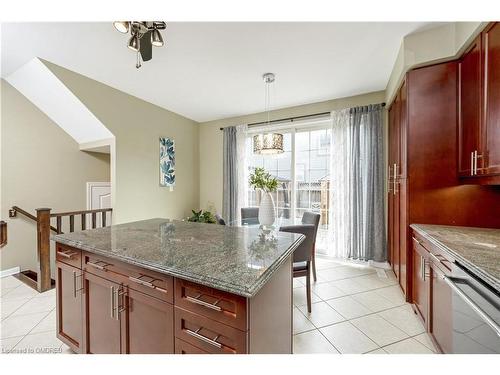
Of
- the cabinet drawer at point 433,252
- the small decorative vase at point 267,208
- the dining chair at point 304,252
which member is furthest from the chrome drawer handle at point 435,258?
the small decorative vase at point 267,208

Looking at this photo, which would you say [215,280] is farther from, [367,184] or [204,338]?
[367,184]

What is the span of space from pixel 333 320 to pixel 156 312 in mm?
1703

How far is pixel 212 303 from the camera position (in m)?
0.98

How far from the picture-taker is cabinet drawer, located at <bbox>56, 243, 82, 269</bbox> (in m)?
1.54

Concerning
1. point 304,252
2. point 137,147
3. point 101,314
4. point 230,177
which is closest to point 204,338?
point 101,314

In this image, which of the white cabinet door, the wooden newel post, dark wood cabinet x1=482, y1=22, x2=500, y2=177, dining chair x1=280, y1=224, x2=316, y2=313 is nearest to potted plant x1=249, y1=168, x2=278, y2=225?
dining chair x1=280, y1=224, x2=316, y2=313

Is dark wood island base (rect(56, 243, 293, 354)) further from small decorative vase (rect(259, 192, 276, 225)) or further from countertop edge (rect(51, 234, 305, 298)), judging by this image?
small decorative vase (rect(259, 192, 276, 225))

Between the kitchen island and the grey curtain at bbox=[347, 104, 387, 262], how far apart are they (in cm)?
220

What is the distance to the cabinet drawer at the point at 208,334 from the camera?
3.03 feet

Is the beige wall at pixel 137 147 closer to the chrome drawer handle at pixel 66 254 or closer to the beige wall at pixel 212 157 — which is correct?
the beige wall at pixel 212 157

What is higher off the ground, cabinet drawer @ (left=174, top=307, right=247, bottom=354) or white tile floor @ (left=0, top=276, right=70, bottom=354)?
cabinet drawer @ (left=174, top=307, right=247, bottom=354)

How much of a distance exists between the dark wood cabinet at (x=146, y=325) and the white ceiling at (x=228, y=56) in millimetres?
2189

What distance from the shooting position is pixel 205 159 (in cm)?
500

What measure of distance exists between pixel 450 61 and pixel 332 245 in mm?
2727
